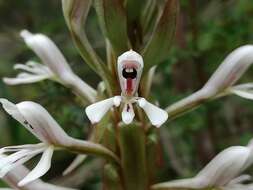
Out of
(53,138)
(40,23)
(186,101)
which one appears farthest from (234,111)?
(53,138)

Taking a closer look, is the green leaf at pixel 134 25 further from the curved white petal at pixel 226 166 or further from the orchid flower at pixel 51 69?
the curved white petal at pixel 226 166

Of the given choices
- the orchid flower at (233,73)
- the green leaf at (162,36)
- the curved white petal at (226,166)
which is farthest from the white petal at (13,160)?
the orchid flower at (233,73)

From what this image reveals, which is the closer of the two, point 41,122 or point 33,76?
point 41,122

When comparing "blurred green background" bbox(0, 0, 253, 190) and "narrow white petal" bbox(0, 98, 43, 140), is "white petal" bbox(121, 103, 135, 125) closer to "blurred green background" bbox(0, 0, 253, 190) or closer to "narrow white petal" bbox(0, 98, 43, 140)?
"narrow white petal" bbox(0, 98, 43, 140)

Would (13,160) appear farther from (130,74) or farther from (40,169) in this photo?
(130,74)

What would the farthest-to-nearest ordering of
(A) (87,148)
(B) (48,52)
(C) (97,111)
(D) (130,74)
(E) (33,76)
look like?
1. (E) (33,76)
2. (B) (48,52)
3. (A) (87,148)
4. (D) (130,74)
5. (C) (97,111)

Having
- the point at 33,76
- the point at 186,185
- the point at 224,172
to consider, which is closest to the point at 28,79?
the point at 33,76

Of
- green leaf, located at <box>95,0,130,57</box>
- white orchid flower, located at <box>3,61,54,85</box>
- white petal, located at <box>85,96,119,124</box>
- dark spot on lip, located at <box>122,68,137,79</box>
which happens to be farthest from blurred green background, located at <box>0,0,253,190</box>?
white petal, located at <box>85,96,119,124</box>
